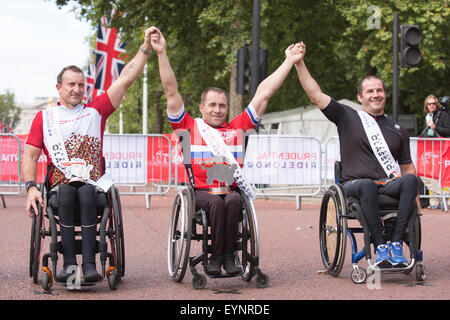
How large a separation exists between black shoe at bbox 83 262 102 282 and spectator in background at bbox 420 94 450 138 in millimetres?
9390

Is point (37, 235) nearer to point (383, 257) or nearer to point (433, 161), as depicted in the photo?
point (383, 257)

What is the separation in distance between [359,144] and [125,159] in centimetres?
788

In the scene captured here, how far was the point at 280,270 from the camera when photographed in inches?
257

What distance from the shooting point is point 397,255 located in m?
5.72

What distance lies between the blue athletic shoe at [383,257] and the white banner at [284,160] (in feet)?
25.1

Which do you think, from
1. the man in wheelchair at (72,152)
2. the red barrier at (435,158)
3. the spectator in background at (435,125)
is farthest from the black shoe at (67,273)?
the spectator in background at (435,125)

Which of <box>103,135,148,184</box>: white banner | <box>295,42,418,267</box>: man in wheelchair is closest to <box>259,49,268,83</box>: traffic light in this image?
<box>103,135,148,184</box>: white banner

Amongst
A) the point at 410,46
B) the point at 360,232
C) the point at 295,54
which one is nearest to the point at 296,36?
the point at 410,46

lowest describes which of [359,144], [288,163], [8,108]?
[288,163]

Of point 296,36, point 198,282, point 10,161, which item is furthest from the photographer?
point 296,36

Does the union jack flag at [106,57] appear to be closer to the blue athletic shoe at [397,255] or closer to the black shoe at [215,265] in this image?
the black shoe at [215,265]

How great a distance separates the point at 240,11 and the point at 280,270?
15312 mm
